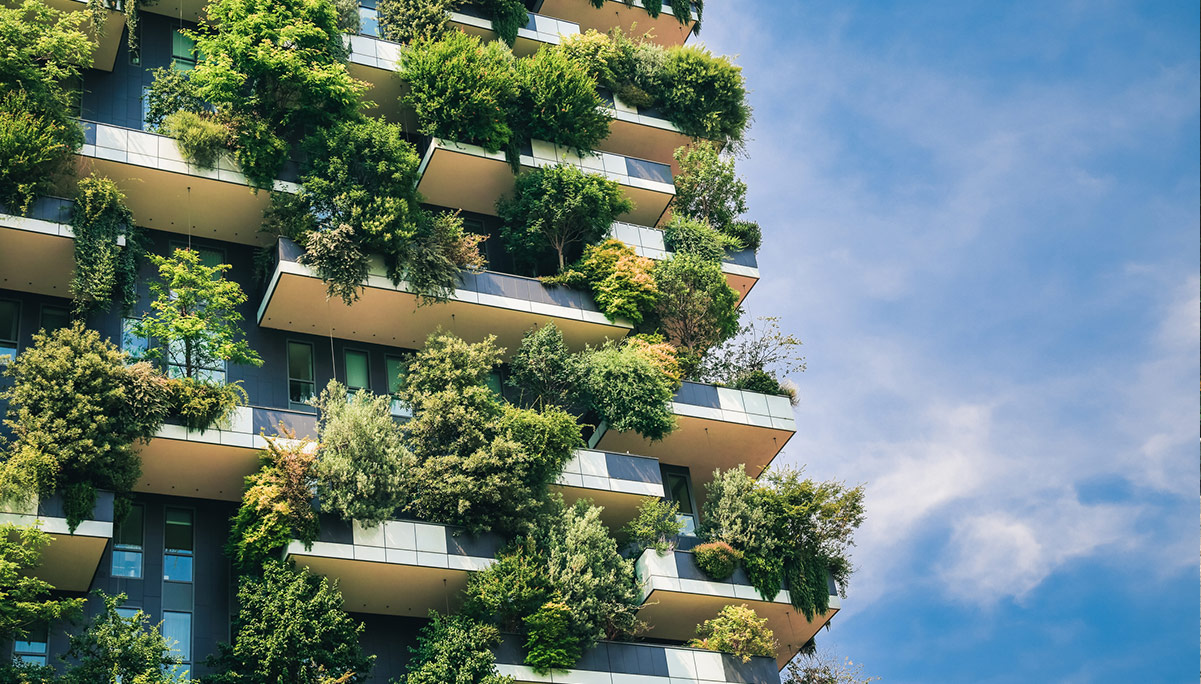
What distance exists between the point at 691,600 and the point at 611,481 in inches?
156

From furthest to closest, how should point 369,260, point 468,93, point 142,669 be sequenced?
point 468,93 → point 369,260 → point 142,669

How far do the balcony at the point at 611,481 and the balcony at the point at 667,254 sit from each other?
7.72 metres

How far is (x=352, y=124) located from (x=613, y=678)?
55.4ft

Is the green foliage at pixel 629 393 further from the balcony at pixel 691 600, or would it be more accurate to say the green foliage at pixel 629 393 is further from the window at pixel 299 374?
the window at pixel 299 374

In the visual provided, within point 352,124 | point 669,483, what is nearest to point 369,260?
point 352,124

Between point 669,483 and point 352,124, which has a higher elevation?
point 352,124

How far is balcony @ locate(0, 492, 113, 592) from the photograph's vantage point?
2842cm

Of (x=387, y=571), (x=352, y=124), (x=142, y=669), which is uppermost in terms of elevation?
(x=352, y=124)

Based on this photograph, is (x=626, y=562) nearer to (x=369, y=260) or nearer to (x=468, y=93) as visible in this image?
(x=369, y=260)

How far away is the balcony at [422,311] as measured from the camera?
36094 millimetres

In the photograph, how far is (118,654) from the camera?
26.9 metres

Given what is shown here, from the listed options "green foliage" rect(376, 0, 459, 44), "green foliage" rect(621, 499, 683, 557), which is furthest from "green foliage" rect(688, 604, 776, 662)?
"green foliage" rect(376, 0, 459, 44)

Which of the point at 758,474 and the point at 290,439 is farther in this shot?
the point at 758,474

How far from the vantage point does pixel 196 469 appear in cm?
3238
